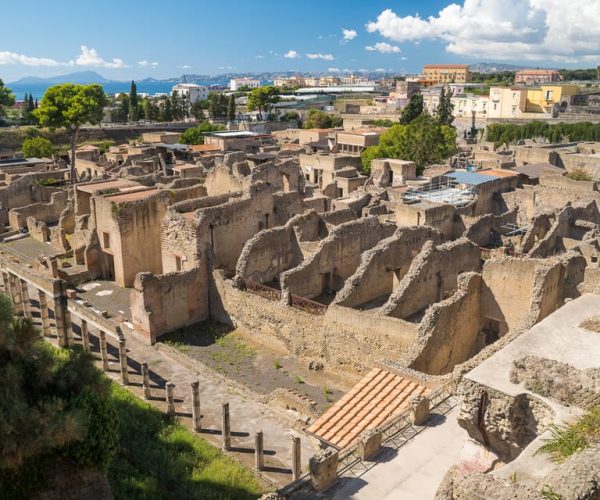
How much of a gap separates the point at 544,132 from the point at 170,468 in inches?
2917

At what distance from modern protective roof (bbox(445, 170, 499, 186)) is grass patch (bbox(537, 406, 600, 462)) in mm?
28623

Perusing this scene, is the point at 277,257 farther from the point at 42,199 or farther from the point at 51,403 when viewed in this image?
the point at 42,199

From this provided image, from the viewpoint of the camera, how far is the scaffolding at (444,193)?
114ft

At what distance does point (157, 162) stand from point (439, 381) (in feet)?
145

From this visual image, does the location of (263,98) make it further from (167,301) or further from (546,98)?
(167,301)

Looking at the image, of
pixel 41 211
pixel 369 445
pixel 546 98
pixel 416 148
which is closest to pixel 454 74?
pixel 546 98

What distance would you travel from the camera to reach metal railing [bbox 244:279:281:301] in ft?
72.9

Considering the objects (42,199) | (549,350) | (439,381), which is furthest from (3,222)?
(549,350)

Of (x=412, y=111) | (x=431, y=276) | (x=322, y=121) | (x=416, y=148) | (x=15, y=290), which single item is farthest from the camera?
(x=322, y=121)

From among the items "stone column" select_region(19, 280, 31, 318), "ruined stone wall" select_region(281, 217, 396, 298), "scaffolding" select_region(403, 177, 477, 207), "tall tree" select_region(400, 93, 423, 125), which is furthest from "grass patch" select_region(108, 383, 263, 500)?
"tall tree" select_region(400, 93, 423, 125)

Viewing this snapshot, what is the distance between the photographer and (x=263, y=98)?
9900cm

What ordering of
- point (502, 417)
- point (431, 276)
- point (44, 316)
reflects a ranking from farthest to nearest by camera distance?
1. point (44, 316)
2. point (431, 276)
3. point (502, 417)

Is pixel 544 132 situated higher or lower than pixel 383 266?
higher

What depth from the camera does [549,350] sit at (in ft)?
39.2
